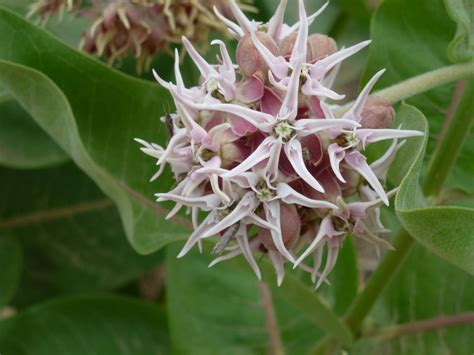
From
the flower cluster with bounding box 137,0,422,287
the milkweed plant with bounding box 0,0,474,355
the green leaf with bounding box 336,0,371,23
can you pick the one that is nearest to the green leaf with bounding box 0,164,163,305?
the milkweed plant with bounding box 0,0,474,355

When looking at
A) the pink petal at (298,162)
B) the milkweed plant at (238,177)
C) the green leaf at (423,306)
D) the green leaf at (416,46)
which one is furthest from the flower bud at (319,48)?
the green leaf at (423,306)

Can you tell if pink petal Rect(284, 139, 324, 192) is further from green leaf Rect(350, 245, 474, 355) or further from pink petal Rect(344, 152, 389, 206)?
green leaf Rect(350, 245, 474, 355)

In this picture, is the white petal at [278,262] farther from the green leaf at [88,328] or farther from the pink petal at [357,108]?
the green leaf at [88,328]

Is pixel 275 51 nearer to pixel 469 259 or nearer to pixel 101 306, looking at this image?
pixel 469 259

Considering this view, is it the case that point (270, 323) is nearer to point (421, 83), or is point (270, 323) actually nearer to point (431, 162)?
point (431, 162)

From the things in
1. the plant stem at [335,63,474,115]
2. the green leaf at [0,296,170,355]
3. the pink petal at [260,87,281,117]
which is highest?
the pink petal at [260,87,281,117]

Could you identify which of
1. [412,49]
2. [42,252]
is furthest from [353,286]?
[42,252]
